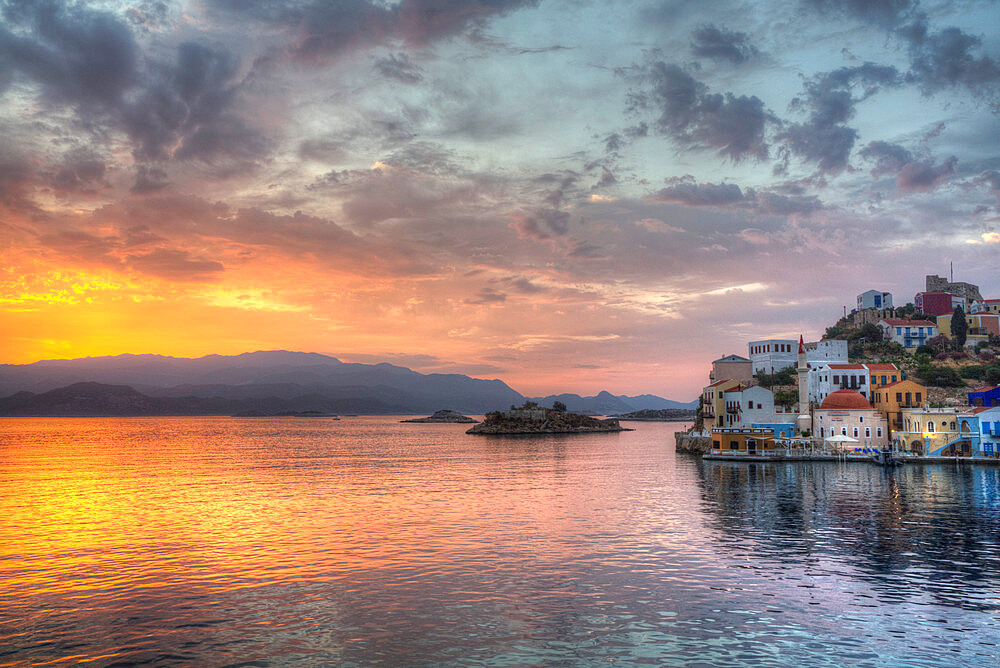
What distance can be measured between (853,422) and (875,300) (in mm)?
92305

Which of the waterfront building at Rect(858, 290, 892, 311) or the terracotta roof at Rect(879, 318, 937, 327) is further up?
the waterfront building at Rect(858, 290, 892, 311)

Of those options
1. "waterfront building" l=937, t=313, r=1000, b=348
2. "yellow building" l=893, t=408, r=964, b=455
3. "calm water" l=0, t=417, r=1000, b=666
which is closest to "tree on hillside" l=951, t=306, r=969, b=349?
"waterfront building" l=937, t=313, r=1000, b=348

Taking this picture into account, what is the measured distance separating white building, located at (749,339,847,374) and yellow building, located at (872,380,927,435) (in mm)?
38346

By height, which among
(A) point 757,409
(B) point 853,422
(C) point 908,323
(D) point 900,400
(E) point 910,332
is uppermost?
(C) point 908,323

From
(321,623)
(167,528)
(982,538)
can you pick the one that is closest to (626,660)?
(321,623)

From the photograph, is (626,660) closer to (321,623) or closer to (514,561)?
(321,623)

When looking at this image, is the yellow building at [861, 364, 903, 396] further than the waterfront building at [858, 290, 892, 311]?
No

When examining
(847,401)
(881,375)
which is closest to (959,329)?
A: (881,375)

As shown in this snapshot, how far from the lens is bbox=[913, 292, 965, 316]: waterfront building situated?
16475cm

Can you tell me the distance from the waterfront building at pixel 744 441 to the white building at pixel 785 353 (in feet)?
159

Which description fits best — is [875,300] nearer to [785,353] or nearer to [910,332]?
[910,332]

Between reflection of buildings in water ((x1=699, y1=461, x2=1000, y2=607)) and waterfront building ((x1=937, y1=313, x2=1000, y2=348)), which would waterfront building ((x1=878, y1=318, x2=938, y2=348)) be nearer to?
waterfront building ((x1=937, y1=313, x2=1000, y2=348))

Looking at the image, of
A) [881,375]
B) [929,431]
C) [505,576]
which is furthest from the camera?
[881,375]

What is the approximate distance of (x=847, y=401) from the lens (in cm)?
10431
